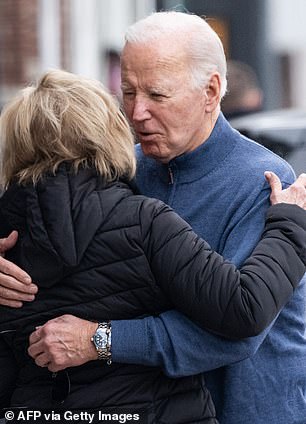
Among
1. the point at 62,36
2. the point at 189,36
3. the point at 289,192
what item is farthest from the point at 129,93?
the point at 62,36

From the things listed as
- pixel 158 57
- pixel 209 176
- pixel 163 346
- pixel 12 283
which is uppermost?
pixel 158 57

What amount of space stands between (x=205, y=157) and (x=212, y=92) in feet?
0.56

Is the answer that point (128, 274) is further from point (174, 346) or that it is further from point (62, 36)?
point (62, 36)

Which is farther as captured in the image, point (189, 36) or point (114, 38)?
point (114, 38)

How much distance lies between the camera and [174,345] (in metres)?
2.87

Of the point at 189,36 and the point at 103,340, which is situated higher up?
the point at 189,36

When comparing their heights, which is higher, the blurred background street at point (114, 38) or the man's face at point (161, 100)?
the man's face at point (161, 100)

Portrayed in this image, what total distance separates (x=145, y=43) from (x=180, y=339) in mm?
783

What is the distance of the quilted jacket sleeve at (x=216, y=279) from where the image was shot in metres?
2.77

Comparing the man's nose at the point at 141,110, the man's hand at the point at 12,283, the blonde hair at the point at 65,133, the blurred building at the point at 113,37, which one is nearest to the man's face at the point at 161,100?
the man's nose at the point at 141,110

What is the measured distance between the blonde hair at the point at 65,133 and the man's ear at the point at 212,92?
326 mm

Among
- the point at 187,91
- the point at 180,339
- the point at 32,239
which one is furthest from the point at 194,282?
the point at 187,91

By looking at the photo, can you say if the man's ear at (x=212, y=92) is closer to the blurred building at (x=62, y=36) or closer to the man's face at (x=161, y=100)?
the man's face at (x=161, y=100)

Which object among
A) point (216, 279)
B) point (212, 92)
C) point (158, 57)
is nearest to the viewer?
point (216, 279)
